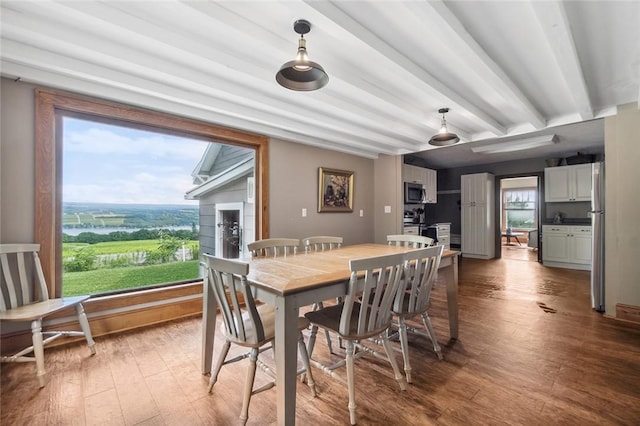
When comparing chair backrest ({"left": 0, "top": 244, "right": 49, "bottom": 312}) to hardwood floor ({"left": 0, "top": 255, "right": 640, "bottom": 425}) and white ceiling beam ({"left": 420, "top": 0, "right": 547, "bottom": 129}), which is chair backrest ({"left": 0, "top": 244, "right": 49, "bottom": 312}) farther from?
white ceiling beam ({"left": 420, "top": 0, "right": 547, "bottom": 129})

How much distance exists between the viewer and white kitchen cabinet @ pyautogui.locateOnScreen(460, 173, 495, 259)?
6.48 metres

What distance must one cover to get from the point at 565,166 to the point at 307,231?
5.49 meters

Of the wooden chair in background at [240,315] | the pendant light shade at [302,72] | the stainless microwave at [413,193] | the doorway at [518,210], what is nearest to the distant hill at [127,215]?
the wooden chair in background at [240,315]

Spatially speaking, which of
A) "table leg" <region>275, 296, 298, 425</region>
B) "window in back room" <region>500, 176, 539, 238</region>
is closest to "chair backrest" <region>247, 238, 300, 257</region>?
"table leg" <region>275, 296, 298, 425</region>

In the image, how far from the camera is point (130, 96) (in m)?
2.51

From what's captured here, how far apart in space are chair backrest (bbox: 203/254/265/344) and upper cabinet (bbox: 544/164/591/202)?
22.0 feet

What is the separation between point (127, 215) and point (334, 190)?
275cm

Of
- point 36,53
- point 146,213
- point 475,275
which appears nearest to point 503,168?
point 475,275

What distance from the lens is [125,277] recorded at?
3100mm

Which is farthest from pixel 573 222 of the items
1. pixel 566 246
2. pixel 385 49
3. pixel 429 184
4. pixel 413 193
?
pixel 385 49

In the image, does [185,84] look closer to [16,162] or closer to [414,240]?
[16,162]

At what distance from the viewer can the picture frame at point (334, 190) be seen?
4.22m

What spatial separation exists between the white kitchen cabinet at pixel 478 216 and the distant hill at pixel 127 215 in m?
6.08

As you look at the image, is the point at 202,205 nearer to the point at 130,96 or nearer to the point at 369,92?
the point at 130,96
